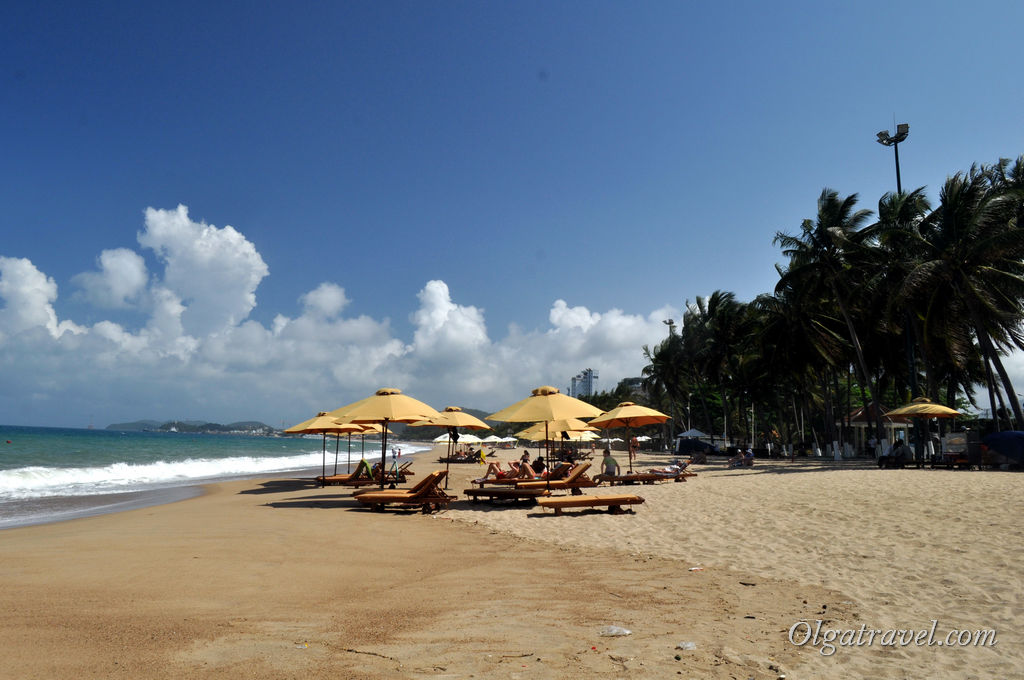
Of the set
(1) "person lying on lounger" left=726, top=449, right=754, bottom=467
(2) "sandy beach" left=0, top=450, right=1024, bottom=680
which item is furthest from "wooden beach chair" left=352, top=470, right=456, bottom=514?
(1) "person lying on lounger" left=726, top=449, right=754, bottom=467

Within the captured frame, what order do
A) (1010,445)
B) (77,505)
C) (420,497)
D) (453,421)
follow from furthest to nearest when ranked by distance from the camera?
(1010,445)
(77,505)
(453,421)
(420,497)

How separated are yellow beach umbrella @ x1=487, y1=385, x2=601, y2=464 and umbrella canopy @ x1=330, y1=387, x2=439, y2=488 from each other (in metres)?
1.56

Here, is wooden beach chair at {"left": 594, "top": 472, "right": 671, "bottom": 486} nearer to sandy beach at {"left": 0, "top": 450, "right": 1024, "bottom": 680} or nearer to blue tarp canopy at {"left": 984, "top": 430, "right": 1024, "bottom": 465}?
sandy beach at {"left": 0, "top": 450, "right": 1024, "bottom": 680}

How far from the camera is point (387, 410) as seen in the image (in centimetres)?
1180

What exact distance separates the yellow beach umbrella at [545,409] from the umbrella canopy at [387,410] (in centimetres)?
156

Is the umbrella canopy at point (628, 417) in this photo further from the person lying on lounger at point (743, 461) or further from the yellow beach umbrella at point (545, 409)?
the person lying on lounger at point (743, 461)

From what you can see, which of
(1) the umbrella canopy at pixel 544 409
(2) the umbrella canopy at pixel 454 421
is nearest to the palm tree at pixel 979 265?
(1) the umbrella canopy at pixel 544 409

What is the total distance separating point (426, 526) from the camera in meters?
9.98

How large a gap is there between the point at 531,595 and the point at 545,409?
6.76 metres

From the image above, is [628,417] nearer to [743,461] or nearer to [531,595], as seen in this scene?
[531,595]

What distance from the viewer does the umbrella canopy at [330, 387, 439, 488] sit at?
37.9 ft

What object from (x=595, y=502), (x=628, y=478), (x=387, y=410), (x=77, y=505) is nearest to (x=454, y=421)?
(x=387, y=410)

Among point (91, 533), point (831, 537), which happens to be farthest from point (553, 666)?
point (91, 533)

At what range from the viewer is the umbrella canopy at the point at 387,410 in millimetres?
11555
